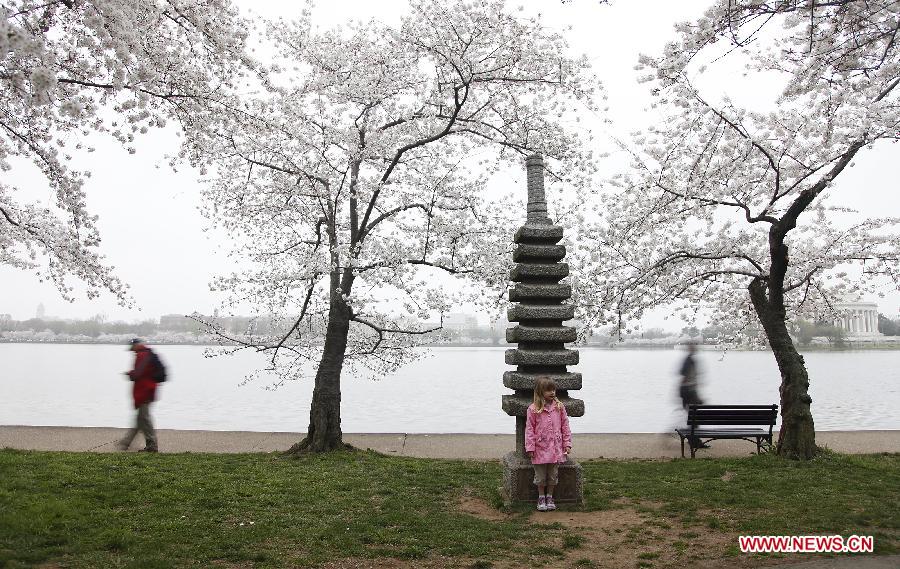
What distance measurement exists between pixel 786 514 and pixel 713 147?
650 centimetres

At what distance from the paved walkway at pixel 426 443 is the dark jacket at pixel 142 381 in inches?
44.1

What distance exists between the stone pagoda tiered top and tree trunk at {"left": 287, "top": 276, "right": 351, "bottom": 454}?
13.0 feet

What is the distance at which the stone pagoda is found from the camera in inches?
327

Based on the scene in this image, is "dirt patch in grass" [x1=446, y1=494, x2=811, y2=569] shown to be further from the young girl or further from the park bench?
the park bench

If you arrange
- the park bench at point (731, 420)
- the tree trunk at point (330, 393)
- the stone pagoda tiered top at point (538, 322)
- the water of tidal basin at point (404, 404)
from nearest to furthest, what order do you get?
the stone pagoda tiered top at point (538, 322)
the park bench at point (731, 420)
the tree trunk at point (330, 393)
the water of tidal basin at point (404, 404)

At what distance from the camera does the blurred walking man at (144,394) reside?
1098 centimetres

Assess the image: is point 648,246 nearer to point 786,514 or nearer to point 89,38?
point 786,514

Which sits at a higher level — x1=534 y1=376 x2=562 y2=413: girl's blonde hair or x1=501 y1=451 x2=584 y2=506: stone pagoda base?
x1=534 y1=376 x2=562 y2=413: girl's blonde hair

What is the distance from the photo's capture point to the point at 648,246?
41.0 feet

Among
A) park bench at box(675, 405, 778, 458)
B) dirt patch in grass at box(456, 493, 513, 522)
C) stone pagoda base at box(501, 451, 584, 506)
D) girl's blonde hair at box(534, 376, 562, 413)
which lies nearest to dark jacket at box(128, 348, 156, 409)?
dirt patch in grass at box(456, 493, 513, 522)

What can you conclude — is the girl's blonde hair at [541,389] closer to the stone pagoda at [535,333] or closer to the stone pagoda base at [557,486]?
the stone pagoda at [535,333]

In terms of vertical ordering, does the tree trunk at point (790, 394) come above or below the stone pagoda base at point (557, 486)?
above

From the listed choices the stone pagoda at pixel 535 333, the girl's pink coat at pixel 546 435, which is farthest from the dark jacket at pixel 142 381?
the girl's pink coat at pixel 546 435

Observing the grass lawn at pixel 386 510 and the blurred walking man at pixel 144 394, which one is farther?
the blurred walking man at pixel 144 394
